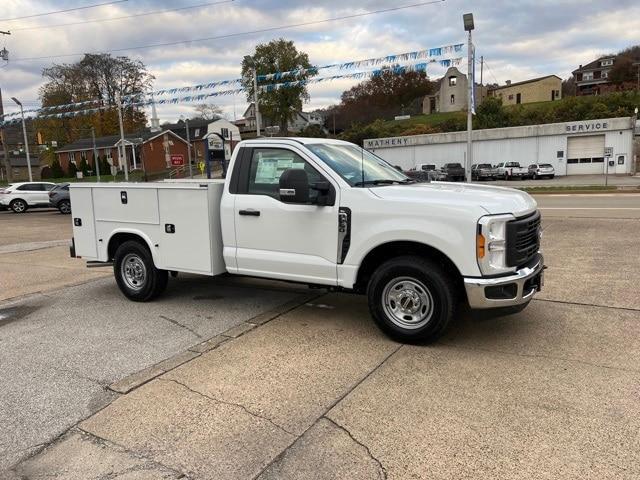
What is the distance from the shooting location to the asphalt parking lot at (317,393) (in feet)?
10.3

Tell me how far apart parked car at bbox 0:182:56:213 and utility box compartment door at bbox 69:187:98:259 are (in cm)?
2380

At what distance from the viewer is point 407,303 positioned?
4.90m

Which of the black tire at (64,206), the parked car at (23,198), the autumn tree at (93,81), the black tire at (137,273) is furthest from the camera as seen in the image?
the autumn tree at (93,81)

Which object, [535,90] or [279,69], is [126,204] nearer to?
[279,69]

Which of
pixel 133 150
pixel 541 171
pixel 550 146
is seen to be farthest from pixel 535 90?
pixel 133 150

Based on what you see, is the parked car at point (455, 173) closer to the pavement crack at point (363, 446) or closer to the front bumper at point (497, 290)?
the front bumper at point (497, 290)

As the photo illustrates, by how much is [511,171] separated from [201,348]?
42659 mm

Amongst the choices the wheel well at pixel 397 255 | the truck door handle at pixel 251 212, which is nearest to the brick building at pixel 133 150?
the truck door handle at pixel 251 212

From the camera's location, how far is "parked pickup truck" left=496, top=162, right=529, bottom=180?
142ft

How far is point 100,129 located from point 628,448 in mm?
80268

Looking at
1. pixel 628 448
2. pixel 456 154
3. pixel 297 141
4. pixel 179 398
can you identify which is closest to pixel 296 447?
pixel 179 398

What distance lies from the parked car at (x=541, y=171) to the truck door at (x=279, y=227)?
41748 mm

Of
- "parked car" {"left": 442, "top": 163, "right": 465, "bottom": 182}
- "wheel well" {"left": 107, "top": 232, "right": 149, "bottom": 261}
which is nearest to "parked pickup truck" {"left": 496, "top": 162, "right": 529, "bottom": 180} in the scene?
"parked car" {"left": 442, "top": 163, "right": 465, "bottom": 182}

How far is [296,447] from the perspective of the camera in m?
3.30
